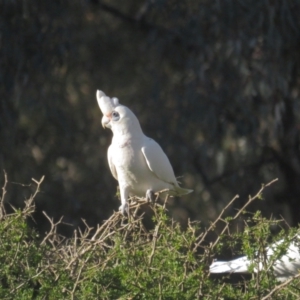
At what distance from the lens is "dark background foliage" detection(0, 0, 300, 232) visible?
558cm

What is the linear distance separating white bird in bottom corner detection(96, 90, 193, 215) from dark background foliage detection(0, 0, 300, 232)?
Result: 7.51 feet

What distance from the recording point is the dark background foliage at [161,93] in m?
5.58

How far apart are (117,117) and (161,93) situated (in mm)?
2558

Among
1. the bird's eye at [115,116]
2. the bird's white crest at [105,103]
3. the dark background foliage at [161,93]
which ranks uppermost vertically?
the bird's white crest at [105,103]

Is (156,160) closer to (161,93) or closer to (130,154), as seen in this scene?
(130,154)

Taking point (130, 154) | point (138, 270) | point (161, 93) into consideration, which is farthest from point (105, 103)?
point (161, 93)

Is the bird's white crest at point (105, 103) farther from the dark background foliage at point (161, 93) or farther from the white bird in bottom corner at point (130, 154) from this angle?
the dark background foliage at point (161, 93)

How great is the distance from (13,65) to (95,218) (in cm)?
121

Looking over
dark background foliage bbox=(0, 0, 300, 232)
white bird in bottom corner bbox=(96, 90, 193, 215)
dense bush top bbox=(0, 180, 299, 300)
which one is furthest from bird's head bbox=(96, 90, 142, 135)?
dark background foliage bbox=(0, 0, 300, 232)

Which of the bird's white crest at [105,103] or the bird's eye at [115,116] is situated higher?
the bird's white crest at [105,103]

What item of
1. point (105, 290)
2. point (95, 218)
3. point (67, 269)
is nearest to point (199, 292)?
point (105, 290)

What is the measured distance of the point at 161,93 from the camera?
19.1 feet

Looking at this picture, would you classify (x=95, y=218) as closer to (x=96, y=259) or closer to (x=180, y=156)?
(x=180, y=156)

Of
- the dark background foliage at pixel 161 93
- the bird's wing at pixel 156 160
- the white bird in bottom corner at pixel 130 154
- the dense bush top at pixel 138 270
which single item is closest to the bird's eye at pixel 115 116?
the white bird in bottom corner at pixel 130 154
